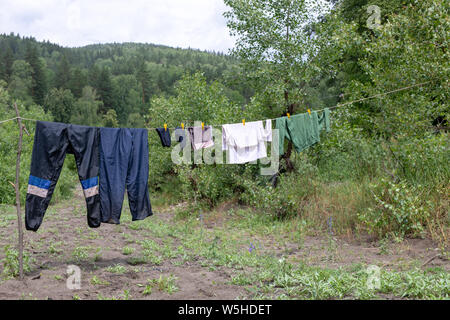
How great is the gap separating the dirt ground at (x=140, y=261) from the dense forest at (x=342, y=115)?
32.0 inches

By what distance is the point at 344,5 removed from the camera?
1448 cm

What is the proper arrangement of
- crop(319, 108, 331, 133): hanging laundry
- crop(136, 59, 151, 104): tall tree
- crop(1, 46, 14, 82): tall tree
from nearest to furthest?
crop(319, 108, 331, 133): hanging laundry → crop(1, 46, 14, 82): tall tree → crop(136, 59, 151, 104): tall tree

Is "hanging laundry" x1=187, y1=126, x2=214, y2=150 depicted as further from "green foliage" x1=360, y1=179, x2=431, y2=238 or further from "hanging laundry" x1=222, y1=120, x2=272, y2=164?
"green foliage" x1=360, y1=179, x2=431, y2=238

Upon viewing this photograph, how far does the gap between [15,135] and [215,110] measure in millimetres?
11397

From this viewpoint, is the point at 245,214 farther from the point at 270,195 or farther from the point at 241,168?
the point at 241,168

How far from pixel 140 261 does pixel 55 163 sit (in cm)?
202

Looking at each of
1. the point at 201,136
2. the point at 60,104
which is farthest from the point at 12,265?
the point at 60,104

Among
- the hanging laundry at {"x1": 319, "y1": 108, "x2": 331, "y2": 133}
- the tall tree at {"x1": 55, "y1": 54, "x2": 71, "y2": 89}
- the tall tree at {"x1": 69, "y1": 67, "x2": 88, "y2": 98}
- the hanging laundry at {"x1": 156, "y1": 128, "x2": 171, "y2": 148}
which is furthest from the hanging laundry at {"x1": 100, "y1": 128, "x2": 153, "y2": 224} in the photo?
the tall tree at {"x1": 55, "y1": 54, "x2": 71, "y2": 89}

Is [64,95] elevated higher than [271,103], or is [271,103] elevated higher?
[64,95]

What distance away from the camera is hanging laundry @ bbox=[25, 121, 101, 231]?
487cm

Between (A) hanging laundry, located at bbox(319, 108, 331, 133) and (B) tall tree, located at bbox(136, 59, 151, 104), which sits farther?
(B) tall tree, located at bbox(136, 59, 151, 104)

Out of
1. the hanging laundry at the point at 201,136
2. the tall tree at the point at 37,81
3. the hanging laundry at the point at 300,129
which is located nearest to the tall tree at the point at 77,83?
the tall tree at the point at 37,81

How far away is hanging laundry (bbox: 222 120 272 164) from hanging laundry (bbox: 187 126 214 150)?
1.04ft
